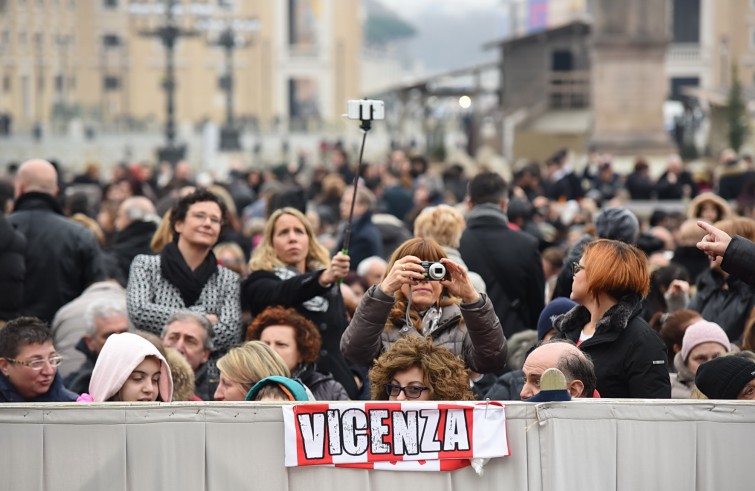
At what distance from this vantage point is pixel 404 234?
42.8ft

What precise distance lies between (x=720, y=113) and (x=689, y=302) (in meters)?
29.8

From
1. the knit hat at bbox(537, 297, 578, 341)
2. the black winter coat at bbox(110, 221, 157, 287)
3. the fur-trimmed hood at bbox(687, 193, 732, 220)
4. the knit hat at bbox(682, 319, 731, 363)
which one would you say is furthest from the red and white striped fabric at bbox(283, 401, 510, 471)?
the black winter coat at bbox(110, 221, 157, 287)

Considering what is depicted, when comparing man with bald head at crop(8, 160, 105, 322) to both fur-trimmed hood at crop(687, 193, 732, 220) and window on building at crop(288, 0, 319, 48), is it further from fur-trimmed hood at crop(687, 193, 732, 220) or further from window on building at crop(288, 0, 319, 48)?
window on building at crop(288, 0, 319, 48)

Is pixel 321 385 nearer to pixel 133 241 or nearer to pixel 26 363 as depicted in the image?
pixel 26 363

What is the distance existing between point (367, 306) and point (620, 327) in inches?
39.4

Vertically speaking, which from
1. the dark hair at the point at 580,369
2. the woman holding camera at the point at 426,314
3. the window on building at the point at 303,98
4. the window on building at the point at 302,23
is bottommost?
the dark hair at the point at 580,369

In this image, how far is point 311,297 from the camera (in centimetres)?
800

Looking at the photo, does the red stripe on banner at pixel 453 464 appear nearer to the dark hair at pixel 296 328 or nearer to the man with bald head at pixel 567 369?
the man with bald head at pixel 567 369

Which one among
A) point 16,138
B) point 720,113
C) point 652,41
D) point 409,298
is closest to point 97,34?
point 16,138

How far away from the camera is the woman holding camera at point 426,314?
20.9ft

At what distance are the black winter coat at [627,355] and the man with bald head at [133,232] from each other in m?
5.67

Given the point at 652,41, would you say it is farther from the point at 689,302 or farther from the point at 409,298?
the point at 409,298

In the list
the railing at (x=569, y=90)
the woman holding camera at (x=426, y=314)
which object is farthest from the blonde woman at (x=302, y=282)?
the railing at (x=569, y=90)

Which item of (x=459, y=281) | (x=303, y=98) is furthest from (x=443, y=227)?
(x=303, y=98)
